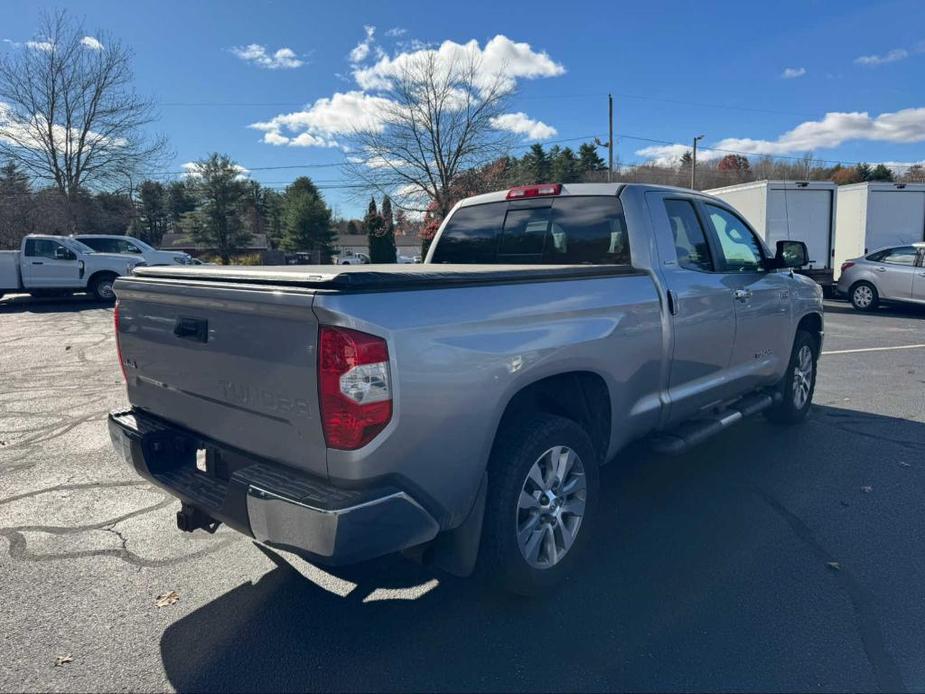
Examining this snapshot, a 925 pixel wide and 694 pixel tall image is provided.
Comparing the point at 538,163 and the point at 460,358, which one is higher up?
the point at 538,163

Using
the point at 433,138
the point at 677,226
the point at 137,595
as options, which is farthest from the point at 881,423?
the point at 433,138

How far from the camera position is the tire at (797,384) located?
18.5 feet

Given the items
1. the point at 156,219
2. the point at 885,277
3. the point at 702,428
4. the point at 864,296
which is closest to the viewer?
the point at 702,428

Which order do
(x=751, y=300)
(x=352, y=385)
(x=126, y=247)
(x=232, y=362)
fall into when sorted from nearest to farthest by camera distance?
(x=352, y=385) < (x=232, y=362) < (x=751, y=300) < (x=126, y=247)

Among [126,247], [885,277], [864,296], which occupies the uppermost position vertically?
[126,247]

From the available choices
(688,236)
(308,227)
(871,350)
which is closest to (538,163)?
(308,227)

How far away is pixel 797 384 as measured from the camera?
19.0ft

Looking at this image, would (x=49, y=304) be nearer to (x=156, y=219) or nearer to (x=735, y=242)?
(x=735, y=242)

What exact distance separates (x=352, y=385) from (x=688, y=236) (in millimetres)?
2985

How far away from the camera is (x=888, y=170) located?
196 ft

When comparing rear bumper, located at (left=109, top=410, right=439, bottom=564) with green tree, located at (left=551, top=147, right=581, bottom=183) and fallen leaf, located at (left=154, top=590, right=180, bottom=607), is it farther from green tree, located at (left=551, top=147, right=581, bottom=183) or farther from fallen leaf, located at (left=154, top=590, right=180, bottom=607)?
green tree, located at (left=551, top=147, right=581, bottom=183)

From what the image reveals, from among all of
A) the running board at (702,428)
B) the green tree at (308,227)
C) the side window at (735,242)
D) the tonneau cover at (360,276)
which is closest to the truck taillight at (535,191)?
the tonneau cover at (360,276)

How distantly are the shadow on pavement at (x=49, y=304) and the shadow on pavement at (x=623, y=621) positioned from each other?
51.7 feet

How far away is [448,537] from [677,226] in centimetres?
267
